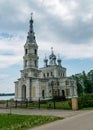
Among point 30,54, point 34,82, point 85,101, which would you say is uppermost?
point 30,54

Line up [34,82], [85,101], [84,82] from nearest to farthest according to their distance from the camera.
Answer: [85,101], [34,82], [84,82]

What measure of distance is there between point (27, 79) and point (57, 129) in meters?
Answer: 54.4

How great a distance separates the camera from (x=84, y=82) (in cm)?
9312

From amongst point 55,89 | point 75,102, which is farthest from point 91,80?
point 75,102

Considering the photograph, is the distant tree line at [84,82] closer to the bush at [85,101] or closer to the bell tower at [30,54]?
the bell tower at [30,54]

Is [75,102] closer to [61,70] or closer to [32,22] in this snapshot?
[32,22]

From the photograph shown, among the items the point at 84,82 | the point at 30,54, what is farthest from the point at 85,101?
the point at 84,82

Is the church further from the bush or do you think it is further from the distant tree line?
the bush

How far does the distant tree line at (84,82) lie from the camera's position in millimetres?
90500

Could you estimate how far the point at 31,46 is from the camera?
68312 millimetres

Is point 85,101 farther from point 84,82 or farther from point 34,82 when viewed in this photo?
point 84,82

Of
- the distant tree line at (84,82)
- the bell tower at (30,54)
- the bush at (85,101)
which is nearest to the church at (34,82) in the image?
the bell tower at (30,54)

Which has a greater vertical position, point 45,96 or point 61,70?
point 61,70

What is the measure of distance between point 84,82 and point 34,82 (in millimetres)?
32599
